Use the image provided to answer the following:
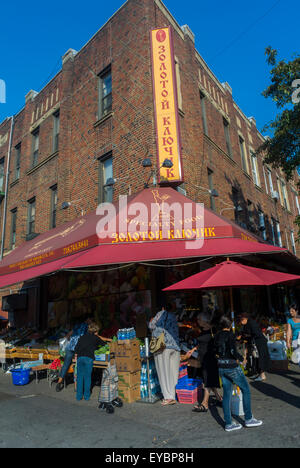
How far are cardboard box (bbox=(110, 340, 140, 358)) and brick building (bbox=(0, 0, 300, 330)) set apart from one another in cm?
508

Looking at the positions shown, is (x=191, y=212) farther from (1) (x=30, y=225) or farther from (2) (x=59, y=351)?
(1) (x=30, y=225)

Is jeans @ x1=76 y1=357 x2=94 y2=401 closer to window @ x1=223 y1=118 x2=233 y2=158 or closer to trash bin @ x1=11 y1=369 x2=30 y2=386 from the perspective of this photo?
trash bin @ x1=11 y1=369 x2=30 y2=386

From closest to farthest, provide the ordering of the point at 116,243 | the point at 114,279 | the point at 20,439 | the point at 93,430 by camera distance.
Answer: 1. the point at 20,439
2. the point at 93,430
3. the point at 116,243
4. the point at 114,279

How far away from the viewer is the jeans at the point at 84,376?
6844 millimetres

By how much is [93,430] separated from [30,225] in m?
12.5

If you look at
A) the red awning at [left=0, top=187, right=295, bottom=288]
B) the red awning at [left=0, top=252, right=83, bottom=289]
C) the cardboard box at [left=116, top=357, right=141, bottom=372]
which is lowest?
the cardboard box at [left=116, top=357, right=141, bottom=372]

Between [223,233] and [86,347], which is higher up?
[223,233]

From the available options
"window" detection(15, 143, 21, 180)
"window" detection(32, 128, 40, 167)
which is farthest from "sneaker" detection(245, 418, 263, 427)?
"window" detection(15, 143, 21, 180)

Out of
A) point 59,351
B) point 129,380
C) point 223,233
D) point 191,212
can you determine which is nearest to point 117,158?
point 191,212

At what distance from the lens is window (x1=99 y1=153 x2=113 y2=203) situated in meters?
11.9

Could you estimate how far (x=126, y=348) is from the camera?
6.84 metres

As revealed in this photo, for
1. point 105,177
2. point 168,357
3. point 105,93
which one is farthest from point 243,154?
point 168,357

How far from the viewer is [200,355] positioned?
20.8 feet

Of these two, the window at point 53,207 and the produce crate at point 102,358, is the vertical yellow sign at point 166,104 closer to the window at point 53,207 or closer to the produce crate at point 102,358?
the produce crate at point 102,358
